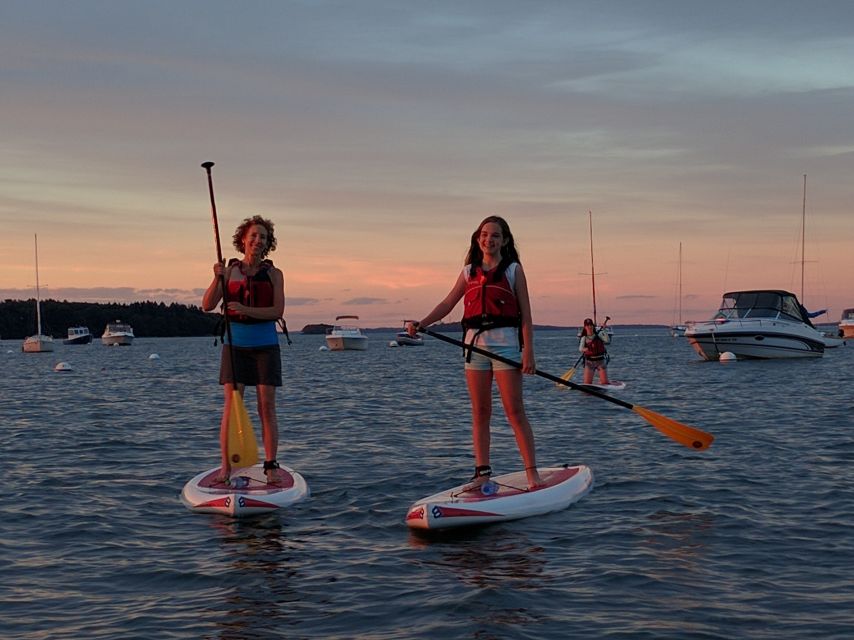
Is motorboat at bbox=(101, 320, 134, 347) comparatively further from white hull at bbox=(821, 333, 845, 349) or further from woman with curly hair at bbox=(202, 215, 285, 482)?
woman with curly hair at bbox=(202, 215, 285, 482)

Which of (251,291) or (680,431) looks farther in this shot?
(680,431)

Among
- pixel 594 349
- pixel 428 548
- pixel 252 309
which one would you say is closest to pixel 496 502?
pixel 428 548

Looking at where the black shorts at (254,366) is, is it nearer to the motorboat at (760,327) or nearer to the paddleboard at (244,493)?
the paddleboard at (244,493)

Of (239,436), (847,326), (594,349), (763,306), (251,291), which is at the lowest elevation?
(847,326)

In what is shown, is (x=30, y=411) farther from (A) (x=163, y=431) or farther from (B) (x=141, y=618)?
(B) (x=141, y=618)

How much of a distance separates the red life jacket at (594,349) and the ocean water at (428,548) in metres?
8.90

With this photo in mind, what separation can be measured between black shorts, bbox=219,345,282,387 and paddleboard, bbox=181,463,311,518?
1.10 metres

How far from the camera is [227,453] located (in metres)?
9.27

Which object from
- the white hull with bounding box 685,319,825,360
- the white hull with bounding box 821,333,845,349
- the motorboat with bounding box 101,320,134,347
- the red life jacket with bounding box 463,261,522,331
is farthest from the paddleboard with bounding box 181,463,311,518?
the motorboat with bounding box 101,320,134,347

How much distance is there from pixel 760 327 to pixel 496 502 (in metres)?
39.1

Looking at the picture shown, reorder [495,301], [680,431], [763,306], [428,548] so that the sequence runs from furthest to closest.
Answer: [763,306], [680,431], [495,301], [428,548]

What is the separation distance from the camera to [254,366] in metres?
9.09

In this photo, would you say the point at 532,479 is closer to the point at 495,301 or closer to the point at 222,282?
the point at 495,301

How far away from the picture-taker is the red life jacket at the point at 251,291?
888 cm
